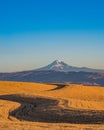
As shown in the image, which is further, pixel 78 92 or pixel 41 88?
pixel 41 88

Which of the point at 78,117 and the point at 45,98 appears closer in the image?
the point at 78,117

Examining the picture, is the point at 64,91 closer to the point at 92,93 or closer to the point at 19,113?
the point at 92,93

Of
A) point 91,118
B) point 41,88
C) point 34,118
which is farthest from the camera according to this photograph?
point 41,88

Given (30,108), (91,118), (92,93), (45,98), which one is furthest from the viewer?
(92,93)

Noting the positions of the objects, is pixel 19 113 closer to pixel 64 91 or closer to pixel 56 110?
pixel 56 110

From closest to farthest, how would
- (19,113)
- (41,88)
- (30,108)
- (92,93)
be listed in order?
(19,113)
(30,108)
(92,93)
(41,88)

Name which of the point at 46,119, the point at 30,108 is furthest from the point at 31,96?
the point at 46,119

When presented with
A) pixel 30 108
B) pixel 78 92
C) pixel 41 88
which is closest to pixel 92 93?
pixel 78 92

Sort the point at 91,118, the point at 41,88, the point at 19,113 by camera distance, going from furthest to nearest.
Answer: the point at 41,88 → the point at 19,113 → the point at 91,118
